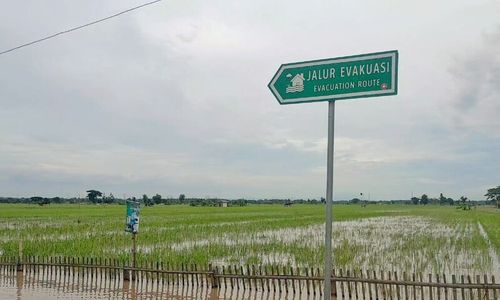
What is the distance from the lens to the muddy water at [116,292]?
9258 millimetres

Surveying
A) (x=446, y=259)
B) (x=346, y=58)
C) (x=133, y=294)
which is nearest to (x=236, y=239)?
(x=446, y=259)

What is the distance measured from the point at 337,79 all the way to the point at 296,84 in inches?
13.9

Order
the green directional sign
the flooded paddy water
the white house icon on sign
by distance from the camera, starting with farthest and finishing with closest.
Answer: the flooded paddy water, the white house icon on sign, the green directional sign

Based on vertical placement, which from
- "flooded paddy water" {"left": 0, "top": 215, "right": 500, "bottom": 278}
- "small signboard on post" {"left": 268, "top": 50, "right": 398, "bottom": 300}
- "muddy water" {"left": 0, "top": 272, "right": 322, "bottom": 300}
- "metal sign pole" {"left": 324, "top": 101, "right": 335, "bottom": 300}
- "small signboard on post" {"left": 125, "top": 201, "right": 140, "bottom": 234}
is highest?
"small signboard on post" {"left": 268, "top": 50, "right": 398, "bottom": 300}

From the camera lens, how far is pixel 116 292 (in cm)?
965

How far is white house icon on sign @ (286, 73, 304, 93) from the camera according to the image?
3.83 metres

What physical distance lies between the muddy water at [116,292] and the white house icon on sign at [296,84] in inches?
246

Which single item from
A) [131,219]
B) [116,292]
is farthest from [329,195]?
[131,219]

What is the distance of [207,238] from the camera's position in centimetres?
2266

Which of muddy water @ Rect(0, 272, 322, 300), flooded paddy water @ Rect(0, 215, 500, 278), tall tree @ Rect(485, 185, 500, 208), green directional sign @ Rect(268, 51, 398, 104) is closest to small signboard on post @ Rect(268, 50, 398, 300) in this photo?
green directional sign @ Rect(268, 51, 398, 104)

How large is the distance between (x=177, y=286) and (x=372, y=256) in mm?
8983

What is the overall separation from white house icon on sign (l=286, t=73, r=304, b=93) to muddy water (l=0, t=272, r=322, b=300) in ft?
20.5

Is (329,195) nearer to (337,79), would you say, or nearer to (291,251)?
(337,79)

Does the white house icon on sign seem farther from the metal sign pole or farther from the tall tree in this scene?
the tall tree
